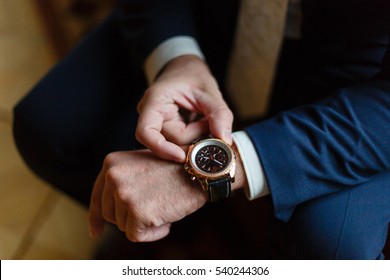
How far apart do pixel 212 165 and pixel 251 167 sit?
2.8 inches

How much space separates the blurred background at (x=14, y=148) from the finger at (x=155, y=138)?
393mm

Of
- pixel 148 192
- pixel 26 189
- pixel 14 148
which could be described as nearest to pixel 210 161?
pixel 148 192

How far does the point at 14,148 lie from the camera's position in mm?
1180

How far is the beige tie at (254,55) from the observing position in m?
0.84

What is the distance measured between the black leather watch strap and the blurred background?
45cm

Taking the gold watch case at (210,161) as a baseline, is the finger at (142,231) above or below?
below

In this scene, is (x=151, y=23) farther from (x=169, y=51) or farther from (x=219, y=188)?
(x=219, y=188)

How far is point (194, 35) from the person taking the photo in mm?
931

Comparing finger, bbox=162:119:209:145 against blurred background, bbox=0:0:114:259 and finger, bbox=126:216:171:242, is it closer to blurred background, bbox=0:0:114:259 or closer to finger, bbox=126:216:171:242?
finger, bbox=126:216:171:242

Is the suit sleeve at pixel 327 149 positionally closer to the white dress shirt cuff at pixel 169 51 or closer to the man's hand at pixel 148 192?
the man's hand at pixel 148 192

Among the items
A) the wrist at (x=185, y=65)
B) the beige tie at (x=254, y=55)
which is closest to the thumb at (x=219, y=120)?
the wrist at (x=185, y=65)

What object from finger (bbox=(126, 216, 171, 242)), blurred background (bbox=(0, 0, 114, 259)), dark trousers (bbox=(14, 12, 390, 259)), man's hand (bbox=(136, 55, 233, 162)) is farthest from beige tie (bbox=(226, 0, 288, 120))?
blurred background (bbox=(0, 0, 114, 259))

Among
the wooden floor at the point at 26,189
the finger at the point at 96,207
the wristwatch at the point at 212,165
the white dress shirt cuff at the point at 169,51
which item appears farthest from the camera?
the wooden floor at the point at 26,189
